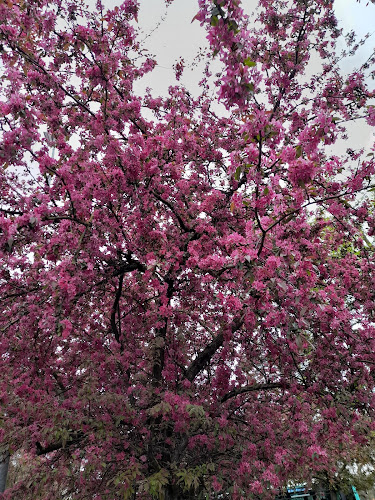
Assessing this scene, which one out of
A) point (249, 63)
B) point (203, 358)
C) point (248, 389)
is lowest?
point (248, 389)

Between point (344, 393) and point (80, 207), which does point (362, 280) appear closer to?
point (344, 393)

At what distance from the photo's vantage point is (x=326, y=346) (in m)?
6.01

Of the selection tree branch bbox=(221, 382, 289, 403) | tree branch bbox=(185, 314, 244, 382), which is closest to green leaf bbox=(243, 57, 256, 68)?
tree branch bbox=(185, 314, 244, 382)

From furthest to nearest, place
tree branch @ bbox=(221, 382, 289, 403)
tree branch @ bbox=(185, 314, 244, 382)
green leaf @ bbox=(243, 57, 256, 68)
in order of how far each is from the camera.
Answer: tree branch @ bbox=(185, 314, 244, 382), tree branch @ bbox=(221, 382, 289, 403), green leaf @ bbox=(243, 57, 256, 68)

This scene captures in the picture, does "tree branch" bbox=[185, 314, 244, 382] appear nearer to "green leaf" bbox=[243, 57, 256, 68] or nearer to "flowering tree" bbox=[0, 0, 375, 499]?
"flowering tree" bbox=[0, 0, 375, 499]

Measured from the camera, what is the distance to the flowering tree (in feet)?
15.8

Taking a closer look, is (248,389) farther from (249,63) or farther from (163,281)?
(249,63)

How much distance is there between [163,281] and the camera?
6.41 meters

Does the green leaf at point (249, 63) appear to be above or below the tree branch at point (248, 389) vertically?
above

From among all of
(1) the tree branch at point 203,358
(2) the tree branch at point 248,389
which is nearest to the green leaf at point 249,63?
(1) the tree branch at point 203,358

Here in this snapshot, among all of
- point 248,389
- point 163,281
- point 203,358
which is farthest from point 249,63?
point 248,389

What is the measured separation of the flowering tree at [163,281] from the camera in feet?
15.8

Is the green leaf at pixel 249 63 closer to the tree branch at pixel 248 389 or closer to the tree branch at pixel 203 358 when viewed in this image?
the tree branch at pixel 203 358

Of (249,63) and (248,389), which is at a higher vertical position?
(249,63)
